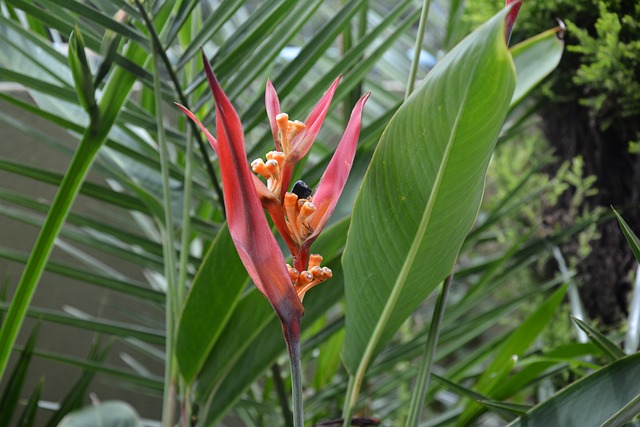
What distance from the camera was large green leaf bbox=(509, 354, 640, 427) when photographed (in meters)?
0.46

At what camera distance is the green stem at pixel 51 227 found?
18.6 inches

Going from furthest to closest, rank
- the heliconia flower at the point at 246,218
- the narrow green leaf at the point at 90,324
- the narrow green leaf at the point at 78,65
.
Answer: the narrow green leaf at the point at 90,324 → the narrow green leaf at the point at 78,65 → the heliconia flower at the point at 246,218

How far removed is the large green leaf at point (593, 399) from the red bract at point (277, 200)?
0.22 m

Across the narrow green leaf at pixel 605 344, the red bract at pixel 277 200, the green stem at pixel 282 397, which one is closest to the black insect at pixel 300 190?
the red bract at pixel 277 200

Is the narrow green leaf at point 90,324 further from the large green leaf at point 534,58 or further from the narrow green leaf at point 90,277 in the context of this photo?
the large green leaf at point 534,58

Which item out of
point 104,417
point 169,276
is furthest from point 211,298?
point 104,417

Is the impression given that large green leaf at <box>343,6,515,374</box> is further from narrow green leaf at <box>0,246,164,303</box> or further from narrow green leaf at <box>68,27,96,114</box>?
narrow green leaf at <box>0,246,164,303</box>

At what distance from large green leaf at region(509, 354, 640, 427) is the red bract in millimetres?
225

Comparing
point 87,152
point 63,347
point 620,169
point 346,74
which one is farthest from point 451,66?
point 63,347

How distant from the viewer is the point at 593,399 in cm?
47

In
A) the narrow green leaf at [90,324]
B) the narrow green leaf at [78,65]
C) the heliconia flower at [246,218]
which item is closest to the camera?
the heliconia flower at [246,218]

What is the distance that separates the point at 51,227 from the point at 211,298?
0.13 metres

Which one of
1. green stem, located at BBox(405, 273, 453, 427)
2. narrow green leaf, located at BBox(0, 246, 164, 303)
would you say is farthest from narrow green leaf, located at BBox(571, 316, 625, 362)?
narrow green leaf, located at BBox(0, 246, 164, 303)

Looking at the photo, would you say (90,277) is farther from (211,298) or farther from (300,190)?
(300,190)
